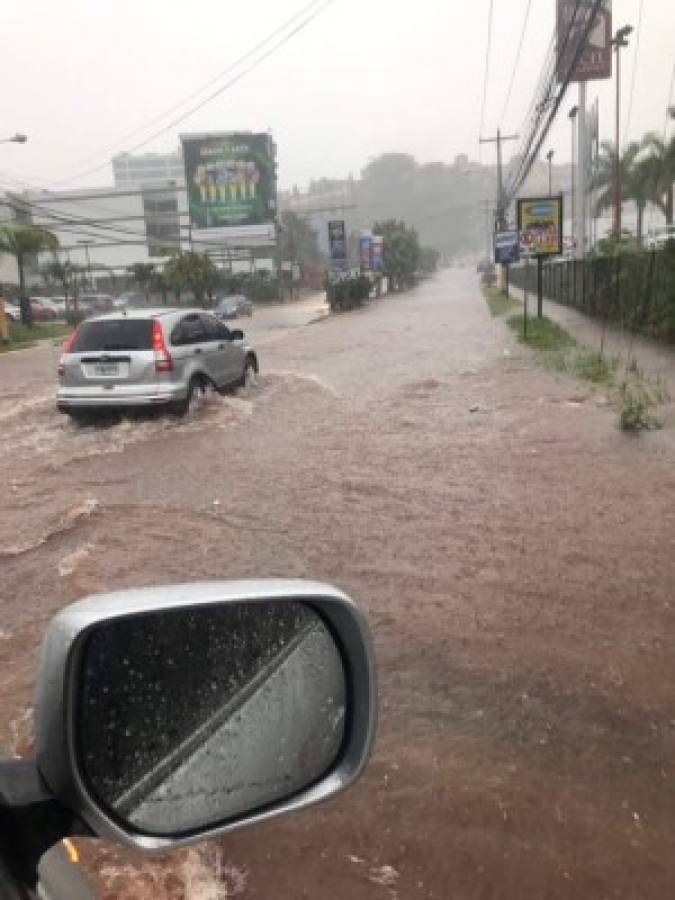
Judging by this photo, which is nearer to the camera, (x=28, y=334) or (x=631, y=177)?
(x=28, y=334)

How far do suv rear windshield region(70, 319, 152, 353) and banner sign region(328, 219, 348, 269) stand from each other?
43958 mm

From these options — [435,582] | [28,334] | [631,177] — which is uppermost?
[631,177]

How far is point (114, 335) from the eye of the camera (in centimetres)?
1142

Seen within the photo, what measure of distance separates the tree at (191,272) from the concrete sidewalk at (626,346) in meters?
34.2

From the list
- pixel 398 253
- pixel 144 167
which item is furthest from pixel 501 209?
pixel 144 167

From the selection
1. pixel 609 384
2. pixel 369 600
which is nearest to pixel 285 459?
pixel 369 600

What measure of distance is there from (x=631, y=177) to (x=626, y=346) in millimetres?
41819

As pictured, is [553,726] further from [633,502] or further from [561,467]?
[561,467]

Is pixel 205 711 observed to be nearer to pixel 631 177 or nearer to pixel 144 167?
pixel 631 177

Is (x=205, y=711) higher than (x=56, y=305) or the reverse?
higher

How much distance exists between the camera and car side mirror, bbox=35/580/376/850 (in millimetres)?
1247

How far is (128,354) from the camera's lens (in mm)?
11234

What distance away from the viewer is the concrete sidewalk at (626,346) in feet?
46.9

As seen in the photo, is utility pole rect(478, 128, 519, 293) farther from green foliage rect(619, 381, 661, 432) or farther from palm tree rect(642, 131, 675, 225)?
green foliage rect(619, 381, 661, 432)
